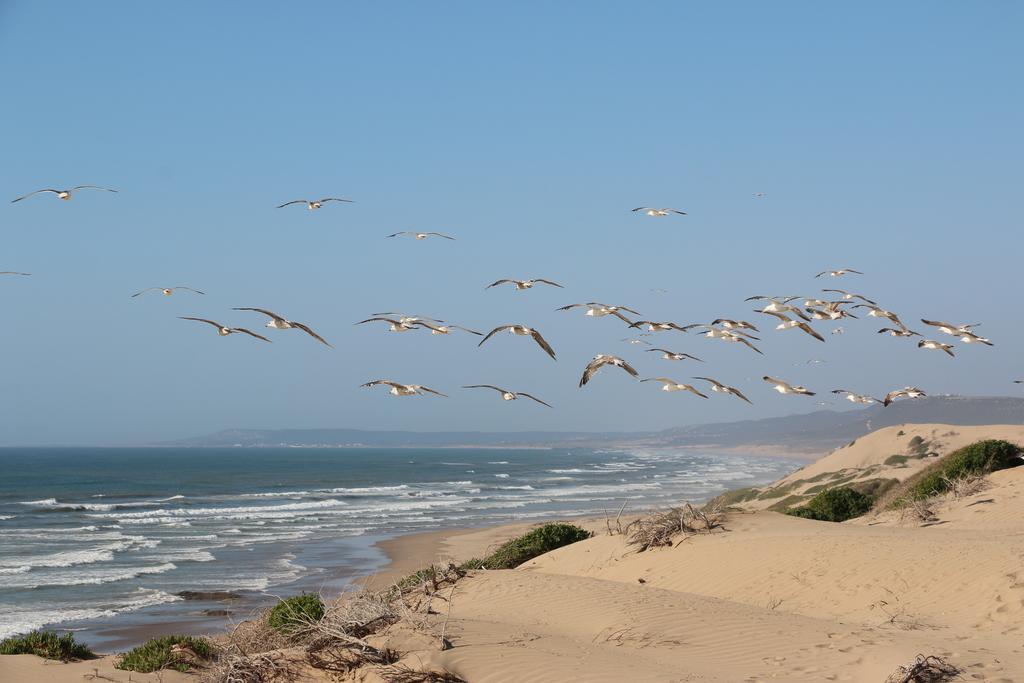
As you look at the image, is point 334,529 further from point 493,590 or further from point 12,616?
point 493,590

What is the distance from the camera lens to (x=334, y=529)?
52.1 metres

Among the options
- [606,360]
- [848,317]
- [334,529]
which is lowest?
[334,529]

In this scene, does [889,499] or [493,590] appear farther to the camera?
[889,499]

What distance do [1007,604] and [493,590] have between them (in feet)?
28.8

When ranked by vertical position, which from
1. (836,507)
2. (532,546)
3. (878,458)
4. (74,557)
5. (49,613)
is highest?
(878,458)

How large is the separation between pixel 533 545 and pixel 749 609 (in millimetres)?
8977

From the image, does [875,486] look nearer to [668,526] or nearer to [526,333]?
[668,526]

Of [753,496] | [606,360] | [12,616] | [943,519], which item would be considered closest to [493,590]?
[606,360]

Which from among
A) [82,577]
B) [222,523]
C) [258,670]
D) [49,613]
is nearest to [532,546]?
[258,670]

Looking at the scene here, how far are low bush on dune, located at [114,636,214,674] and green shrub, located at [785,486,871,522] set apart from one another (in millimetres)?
18981

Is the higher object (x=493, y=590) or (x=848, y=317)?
(x=848, y=317)

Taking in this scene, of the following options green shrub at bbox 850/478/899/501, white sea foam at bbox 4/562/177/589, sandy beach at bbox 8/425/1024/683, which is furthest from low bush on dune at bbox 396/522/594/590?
white sea foam at bbox 4/562/177/589

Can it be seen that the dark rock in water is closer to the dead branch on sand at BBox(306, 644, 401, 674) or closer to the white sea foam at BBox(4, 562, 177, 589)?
the white sea foam at BBox(4, 562, 177, 589)

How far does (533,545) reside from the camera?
2442cm
